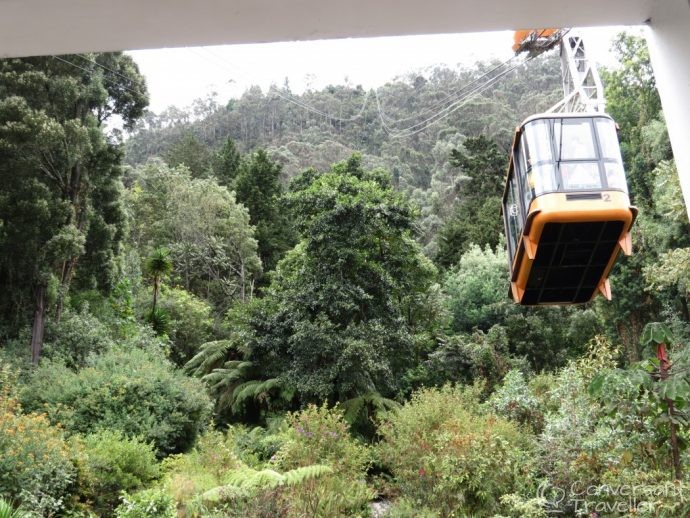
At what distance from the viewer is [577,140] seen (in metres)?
6.14

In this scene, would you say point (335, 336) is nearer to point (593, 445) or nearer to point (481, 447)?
point (481, 447)

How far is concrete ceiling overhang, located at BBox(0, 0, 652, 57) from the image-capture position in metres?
1.00

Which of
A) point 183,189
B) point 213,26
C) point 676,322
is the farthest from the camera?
point 183,189

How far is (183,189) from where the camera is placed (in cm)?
2559

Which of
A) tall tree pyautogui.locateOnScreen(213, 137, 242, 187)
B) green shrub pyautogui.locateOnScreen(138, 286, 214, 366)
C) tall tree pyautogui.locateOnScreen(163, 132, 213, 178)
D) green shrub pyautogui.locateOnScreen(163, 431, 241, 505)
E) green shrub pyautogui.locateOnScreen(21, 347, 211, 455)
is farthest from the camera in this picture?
tall tree pyautogui.locateOnScreen(163, 132, 213, 178)

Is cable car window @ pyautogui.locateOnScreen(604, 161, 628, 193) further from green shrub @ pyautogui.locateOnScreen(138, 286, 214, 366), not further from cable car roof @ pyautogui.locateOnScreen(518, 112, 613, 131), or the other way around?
green shrub @ pyautogui.locateOnScreen(138, 286, 214, 366)

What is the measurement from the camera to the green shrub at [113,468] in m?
8.04

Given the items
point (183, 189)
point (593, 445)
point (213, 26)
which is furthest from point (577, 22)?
point (183, 189)

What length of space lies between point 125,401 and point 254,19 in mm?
10775

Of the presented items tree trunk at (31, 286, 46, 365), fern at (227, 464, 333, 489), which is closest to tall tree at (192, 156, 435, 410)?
tree trunk at (31, 286, 46, 365)

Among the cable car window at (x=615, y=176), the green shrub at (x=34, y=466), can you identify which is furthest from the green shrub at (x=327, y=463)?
the cable car window at (x=615, y=176)

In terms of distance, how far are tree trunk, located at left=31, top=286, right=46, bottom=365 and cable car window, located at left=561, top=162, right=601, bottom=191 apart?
38.2 ft

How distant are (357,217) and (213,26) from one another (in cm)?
1381

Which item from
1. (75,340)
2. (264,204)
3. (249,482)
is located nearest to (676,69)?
(249,482)
